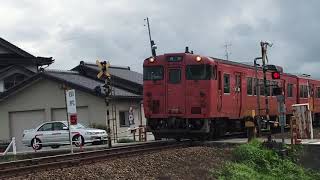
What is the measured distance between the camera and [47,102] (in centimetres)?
3647

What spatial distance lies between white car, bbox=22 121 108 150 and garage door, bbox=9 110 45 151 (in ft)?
24.1

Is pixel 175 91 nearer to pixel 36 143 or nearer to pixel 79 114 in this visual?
Answer: pixel 36 143

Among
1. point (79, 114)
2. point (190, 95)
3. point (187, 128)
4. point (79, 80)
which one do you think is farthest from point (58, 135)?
point (190, 95)

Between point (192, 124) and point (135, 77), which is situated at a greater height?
point (135, 77)

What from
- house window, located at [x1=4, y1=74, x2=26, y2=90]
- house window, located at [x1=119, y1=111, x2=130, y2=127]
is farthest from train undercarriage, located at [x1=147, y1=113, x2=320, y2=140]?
house window, located at [x1=4, y1=74, x2=26, y2=90]

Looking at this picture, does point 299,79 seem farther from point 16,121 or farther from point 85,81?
point 16,121

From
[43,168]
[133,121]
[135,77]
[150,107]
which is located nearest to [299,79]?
[133,121]

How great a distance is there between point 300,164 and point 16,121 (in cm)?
2460

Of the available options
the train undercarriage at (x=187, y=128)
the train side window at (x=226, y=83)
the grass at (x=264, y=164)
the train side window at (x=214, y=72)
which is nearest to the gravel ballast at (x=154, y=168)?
the grass at (x=264, y=164)

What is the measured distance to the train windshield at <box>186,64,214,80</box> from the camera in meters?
20.4

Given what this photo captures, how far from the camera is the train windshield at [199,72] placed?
20.4m

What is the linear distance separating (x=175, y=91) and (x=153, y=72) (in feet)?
4.25

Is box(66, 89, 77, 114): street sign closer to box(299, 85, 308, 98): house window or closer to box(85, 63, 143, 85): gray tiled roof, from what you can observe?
box(299, 85, 308, 98): house window

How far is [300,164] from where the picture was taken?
57.5 ft
